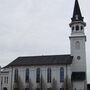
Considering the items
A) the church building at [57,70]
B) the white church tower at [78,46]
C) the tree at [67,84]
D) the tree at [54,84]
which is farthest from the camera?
the white church tower at [78,46]

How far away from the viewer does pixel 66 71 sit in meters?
69.1

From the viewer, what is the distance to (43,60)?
73375 millimetres

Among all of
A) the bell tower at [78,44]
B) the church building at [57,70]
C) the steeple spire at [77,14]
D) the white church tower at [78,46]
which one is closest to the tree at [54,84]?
the church building at [57,70]

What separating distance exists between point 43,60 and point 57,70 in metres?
5.46

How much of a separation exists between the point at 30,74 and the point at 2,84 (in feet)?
31.0

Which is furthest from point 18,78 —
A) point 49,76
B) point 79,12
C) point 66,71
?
point 79,12

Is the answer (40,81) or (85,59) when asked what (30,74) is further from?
(85,59)

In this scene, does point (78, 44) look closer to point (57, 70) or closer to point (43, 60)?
point (57, 70)

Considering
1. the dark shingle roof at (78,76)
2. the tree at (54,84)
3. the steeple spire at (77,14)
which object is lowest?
the tree at (54,84)

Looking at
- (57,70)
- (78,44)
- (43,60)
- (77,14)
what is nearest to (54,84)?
(57,70)

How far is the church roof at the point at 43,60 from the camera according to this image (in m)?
70.2

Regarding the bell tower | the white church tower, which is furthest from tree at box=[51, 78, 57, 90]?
the bell tower

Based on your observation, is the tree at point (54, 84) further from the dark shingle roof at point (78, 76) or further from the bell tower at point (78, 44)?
the bell tower at point (78, 44)

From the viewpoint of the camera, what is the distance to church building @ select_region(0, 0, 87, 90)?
68.4m
